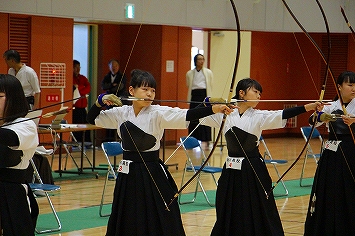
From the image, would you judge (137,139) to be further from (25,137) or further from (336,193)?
(336,193)

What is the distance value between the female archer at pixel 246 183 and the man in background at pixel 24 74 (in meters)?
4.13

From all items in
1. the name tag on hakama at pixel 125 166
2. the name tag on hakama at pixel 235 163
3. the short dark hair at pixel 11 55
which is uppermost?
the short dark hair at pixel 11 55

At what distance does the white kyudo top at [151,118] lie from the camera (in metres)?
4.41

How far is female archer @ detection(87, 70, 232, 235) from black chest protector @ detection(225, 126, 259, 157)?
0.83 meters

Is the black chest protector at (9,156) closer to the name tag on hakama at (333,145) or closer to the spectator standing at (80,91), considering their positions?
the name tag on hakama at (333,145)

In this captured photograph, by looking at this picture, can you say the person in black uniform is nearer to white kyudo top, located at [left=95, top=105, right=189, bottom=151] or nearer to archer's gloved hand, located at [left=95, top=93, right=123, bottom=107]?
archer's gloved hand, located at [left=95, top=93, right=123, bottom=107]

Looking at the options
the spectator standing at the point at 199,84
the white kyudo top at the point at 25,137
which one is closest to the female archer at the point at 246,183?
the white kyudo top at the point at 25,137

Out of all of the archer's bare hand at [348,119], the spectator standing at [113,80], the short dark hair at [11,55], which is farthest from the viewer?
the spectator standing at [113,80]

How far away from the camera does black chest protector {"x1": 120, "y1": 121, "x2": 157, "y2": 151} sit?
448cm

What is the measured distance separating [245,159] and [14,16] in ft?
20.4

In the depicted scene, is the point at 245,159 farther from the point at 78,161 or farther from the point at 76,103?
the point at 76,103

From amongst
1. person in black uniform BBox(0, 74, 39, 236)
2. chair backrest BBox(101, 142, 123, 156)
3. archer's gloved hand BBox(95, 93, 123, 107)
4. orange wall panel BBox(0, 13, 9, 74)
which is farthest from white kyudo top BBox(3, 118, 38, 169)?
orange wall panel BBox(0, 13, 9, 74)

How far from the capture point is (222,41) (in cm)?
1300

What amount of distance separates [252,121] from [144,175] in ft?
3.60
